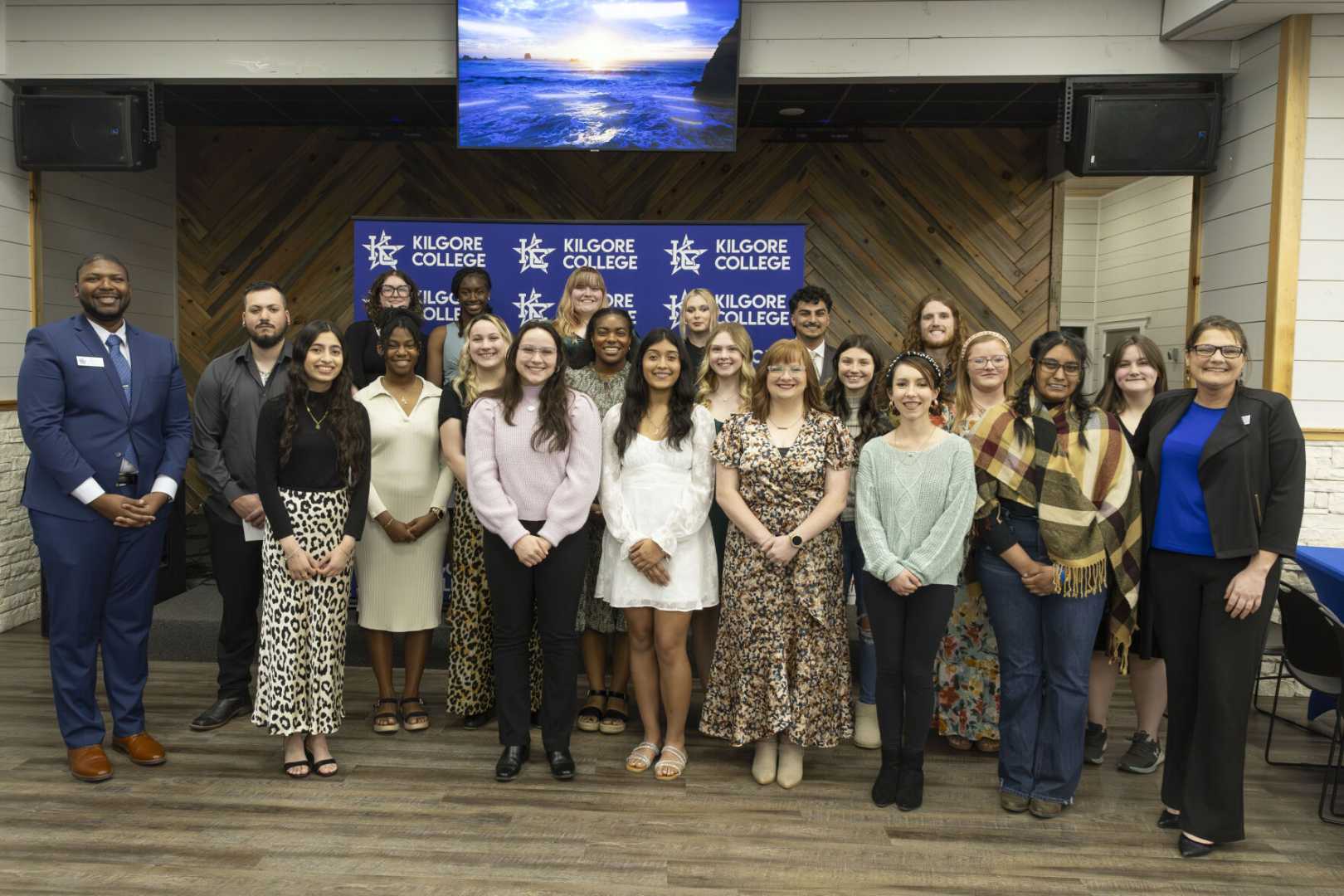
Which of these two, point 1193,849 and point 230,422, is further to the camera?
point 230,422

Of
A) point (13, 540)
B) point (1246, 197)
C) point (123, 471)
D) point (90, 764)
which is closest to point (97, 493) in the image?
point (123, 471)

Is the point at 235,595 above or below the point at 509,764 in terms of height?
above

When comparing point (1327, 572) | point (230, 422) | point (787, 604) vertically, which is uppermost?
point (230, 422)

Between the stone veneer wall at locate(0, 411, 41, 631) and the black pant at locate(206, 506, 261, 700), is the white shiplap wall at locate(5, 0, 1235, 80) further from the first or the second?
the black pant at locate(206, 506, 261, 700)

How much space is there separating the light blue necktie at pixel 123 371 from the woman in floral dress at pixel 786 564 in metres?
2.07

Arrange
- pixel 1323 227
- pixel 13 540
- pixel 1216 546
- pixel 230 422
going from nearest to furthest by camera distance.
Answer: pixel 1216 546 < pixel 230 422 < pixel 1323 227 < pixel 13 540

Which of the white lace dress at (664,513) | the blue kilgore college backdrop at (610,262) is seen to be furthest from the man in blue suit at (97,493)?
→ the blue kilgore college backdrop at (610,262)

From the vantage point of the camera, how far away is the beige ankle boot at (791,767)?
134 inches

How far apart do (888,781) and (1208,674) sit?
41.2 inches

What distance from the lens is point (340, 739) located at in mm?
3805

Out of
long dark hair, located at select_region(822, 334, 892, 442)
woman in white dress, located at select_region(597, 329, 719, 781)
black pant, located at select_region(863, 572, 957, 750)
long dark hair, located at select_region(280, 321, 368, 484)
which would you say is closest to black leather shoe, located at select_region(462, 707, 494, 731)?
woman in white dress, located at select_region(597, 329, 719, 781)

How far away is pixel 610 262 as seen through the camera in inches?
207

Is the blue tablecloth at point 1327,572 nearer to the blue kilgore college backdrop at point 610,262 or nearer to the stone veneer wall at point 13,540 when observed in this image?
the blue kilgore college backdrop at point 610,262

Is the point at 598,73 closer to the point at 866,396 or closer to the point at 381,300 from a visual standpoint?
the point at 381,300
